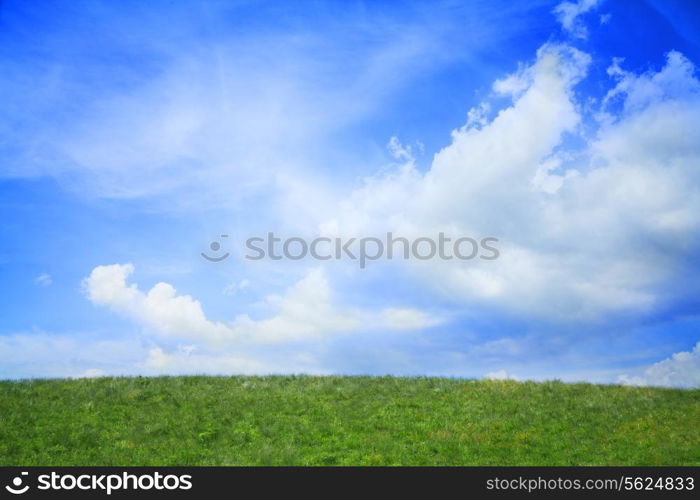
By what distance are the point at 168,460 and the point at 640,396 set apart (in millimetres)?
22847

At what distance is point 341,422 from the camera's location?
25219 millimetres

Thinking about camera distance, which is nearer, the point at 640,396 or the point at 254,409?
the point at 254,409

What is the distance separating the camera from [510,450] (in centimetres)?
2223

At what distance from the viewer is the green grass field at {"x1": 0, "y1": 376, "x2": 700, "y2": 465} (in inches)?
856

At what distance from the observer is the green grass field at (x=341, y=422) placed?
2175cm
